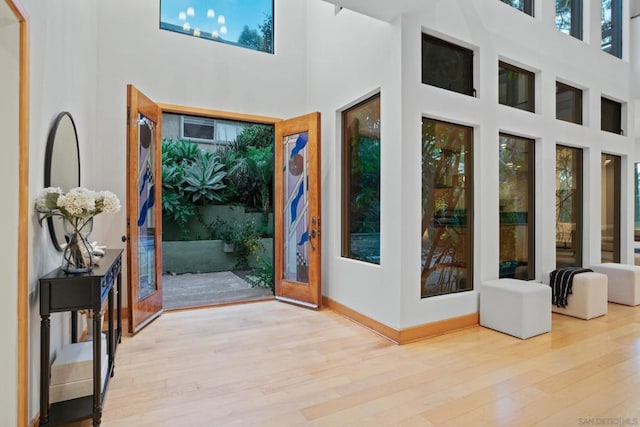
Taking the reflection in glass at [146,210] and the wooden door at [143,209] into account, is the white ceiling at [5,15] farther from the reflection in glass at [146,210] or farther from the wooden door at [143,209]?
the reflection in glass at [146,210]

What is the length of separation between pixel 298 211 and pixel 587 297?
3.48m

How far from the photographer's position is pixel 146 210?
12.7ft

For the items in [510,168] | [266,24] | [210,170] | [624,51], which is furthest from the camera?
[210,170]

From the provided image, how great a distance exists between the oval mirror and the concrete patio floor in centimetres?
218

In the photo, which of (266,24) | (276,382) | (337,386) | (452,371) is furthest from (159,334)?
(266,24)

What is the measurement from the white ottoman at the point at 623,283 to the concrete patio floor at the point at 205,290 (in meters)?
4.58

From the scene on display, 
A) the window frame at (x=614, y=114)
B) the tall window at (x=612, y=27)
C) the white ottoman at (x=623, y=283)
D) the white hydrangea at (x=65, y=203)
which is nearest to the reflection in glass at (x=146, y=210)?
the white hydrangea at (x=65, y=203)

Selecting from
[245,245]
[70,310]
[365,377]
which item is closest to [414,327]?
[365,377]

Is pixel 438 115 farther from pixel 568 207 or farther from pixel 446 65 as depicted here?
pixel 568 207

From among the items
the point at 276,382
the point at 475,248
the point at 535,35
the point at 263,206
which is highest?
the point at 535,35

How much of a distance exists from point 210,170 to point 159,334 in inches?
178

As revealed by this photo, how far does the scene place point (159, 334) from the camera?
11.3 feet

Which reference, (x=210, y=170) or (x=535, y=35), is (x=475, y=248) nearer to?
(x=535, y=35)

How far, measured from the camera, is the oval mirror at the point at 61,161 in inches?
86.9
